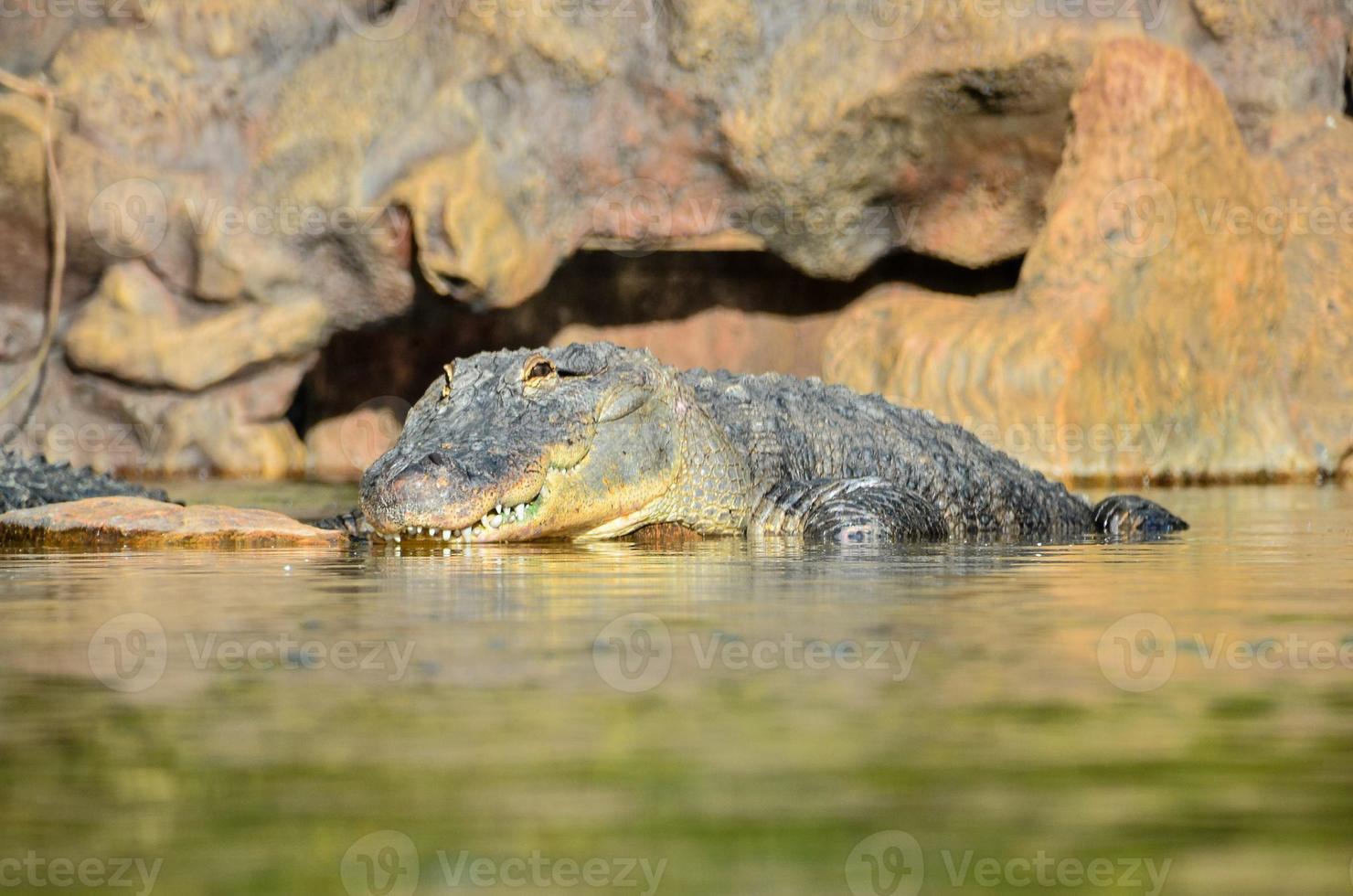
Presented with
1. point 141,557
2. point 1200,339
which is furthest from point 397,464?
point 1200,339

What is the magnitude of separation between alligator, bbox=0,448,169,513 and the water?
334cm

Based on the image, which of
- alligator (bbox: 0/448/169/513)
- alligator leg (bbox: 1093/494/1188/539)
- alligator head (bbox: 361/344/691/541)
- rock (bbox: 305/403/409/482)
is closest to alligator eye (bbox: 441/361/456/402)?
alligator head (bbox: 361/344/691/541)

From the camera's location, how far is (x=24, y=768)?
2.15m

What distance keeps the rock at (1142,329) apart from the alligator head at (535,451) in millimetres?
5744

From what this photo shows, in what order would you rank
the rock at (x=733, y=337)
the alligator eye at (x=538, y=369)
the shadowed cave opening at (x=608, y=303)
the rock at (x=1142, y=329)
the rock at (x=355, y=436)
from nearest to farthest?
the alligator eye at (x=538, y=369) < the rock at (x=1142, y=329) < the shadowed cave opening at (x=608, y=303) < the rock at (x=733, y=337) < the rock at (x=355, y=436)

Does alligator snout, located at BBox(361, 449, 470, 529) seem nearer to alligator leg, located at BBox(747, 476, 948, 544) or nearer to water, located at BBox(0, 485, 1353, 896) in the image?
alligator leg, located at BBox(747, 476, 948, 544)

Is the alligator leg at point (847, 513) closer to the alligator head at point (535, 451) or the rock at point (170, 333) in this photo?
the alligator head at point (535, 451)

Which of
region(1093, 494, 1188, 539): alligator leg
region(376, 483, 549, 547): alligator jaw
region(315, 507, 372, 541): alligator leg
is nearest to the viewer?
region(376, 483, 549, 547): alligator jaw

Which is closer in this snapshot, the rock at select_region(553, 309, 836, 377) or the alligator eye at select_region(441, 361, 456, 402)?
the alligator eye at select_region(441, 361, 456, 402)

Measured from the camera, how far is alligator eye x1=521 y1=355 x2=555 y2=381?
6.72 meters

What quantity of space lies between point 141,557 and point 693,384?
2740mm

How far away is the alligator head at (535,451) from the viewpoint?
603cm

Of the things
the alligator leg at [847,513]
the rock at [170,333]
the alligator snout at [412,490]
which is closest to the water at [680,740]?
the alligator snout at [412,490]

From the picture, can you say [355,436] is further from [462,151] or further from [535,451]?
[535,451]
